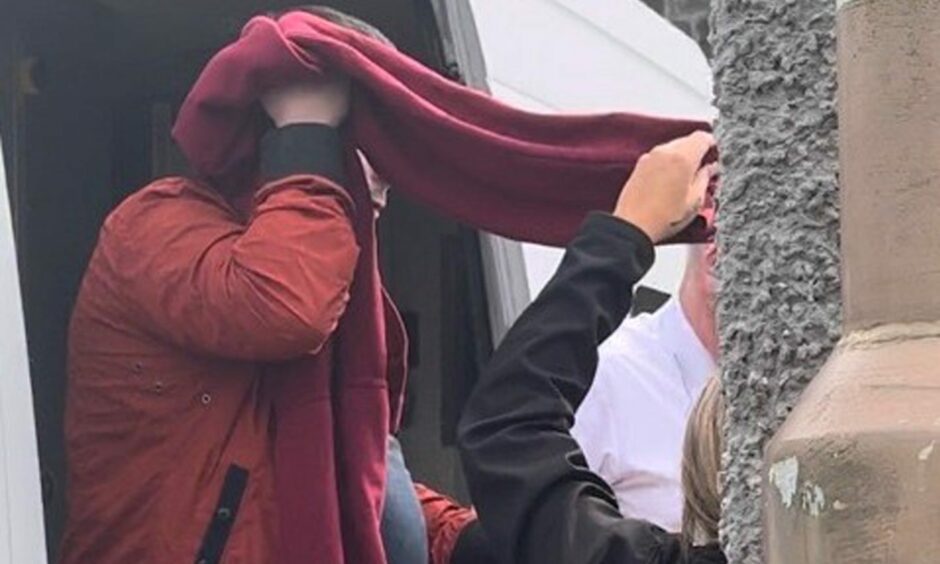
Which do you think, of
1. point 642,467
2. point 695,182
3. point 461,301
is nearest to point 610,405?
point 642,467

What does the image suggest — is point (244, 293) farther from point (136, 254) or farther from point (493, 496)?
point (493, 496)

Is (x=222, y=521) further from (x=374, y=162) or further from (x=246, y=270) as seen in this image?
(x=374, y=162)

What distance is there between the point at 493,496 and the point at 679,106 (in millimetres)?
2595

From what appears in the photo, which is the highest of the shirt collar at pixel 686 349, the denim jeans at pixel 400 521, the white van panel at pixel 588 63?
the white van panel at pixel 588 63

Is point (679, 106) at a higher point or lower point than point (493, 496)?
higher

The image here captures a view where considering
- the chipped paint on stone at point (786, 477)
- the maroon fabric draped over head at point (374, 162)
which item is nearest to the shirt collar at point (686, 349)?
the maroon fabric draped over head at point (374, 162)

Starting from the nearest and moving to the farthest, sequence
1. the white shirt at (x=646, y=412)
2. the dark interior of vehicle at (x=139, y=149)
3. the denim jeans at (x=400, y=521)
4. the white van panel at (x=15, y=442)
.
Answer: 1. the white van panel at (x=15, y=442)
2. the denim jeans at (x=400, y=521)
3. the white shirt at (x=646, y=412)
4. the dark interior of vehicle at (x=139, y=149)

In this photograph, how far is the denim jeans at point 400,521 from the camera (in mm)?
3012

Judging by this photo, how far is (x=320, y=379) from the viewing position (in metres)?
2.77

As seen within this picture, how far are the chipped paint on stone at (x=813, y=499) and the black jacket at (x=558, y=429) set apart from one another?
2.58ft

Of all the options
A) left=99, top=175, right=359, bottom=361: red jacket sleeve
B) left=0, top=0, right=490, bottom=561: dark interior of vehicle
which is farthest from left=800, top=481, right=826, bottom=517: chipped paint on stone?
left=0, top=0, right=490, bottom=561: dark interior of vehicle

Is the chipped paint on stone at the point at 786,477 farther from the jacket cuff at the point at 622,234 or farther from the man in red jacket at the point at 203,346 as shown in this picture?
the man in red jacket at the point at 203,346

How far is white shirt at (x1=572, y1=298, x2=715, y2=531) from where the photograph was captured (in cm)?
352

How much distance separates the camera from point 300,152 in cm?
276
